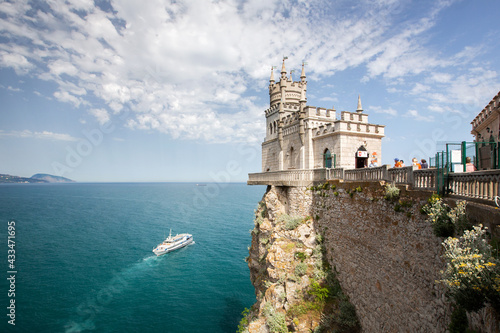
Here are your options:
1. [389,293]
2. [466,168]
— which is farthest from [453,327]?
[466,168]

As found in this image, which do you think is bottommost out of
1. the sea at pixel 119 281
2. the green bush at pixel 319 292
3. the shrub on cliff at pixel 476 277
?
the sea at pixel 119 281

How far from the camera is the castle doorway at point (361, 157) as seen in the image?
18391 mm

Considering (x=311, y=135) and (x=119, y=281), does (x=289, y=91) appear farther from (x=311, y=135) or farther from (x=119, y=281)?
(x=119, y=281)

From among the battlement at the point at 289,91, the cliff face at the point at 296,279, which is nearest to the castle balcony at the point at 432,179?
the cliff face at the point at 296,279

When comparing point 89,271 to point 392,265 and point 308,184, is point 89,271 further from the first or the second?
point 392,265

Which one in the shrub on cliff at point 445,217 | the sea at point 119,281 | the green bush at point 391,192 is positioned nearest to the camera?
the shrub on cliff at point 445,217

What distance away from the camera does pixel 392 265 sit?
33.5ft

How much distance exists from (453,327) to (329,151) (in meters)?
13.5

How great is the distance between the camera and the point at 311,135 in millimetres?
21094

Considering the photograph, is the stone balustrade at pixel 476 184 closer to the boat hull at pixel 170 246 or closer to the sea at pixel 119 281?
the sea at pixel 119 281

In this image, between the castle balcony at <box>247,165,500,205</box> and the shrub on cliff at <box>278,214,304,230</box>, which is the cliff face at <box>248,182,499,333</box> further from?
the castle balcony at <box>247,165,500,205</box>

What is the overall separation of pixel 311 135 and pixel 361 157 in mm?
4305

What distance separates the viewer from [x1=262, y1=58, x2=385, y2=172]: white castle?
721 inches

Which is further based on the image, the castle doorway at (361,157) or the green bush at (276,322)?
the castle doorway at (361,157)
